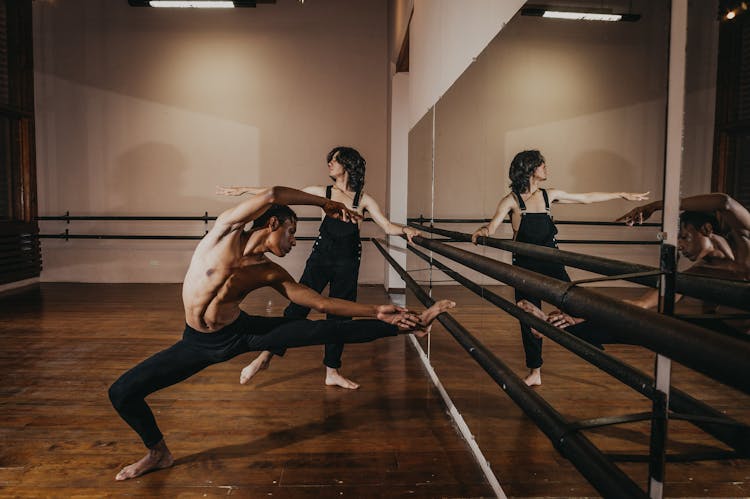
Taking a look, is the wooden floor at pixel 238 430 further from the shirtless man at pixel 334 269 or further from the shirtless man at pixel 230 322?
the shirtless man at pixel 230 322

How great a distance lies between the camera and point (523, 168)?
1.42 meters

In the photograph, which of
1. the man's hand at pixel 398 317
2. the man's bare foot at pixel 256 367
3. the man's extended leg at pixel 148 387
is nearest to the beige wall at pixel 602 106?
the man's hand at pixel 398 317

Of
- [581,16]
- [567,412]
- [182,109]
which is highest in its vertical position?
[182,109]

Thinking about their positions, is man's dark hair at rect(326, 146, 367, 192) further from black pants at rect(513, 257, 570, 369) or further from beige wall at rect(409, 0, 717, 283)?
black pants at rect(513, 257, 570, 369)

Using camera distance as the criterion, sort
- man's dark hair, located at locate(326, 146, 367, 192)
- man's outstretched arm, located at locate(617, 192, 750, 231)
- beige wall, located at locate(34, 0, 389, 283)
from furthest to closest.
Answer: beige wall, located at locate(34, 0, 389, 283)
man's dark hair, located at locate(326, 146, 367, 192)
man's outstretched arm, located at locate(617, 192, 750, 231)

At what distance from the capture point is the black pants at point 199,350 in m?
2.06

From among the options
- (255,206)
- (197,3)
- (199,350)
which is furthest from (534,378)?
(197,3)

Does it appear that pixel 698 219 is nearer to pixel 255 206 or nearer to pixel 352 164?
pixel 255 206

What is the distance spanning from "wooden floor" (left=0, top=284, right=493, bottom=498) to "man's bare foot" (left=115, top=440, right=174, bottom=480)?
32mm

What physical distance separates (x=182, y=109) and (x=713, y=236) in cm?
775

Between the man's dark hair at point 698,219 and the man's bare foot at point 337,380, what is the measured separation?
106 inches

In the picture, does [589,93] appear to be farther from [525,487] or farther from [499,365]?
[525,487]

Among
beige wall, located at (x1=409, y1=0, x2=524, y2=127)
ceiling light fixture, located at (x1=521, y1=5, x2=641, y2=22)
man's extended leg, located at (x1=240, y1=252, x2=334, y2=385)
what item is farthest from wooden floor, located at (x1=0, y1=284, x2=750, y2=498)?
beige wall, located at (x1=409, y1=0, x2=524, y2=127)

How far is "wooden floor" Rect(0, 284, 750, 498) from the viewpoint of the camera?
1032mm
